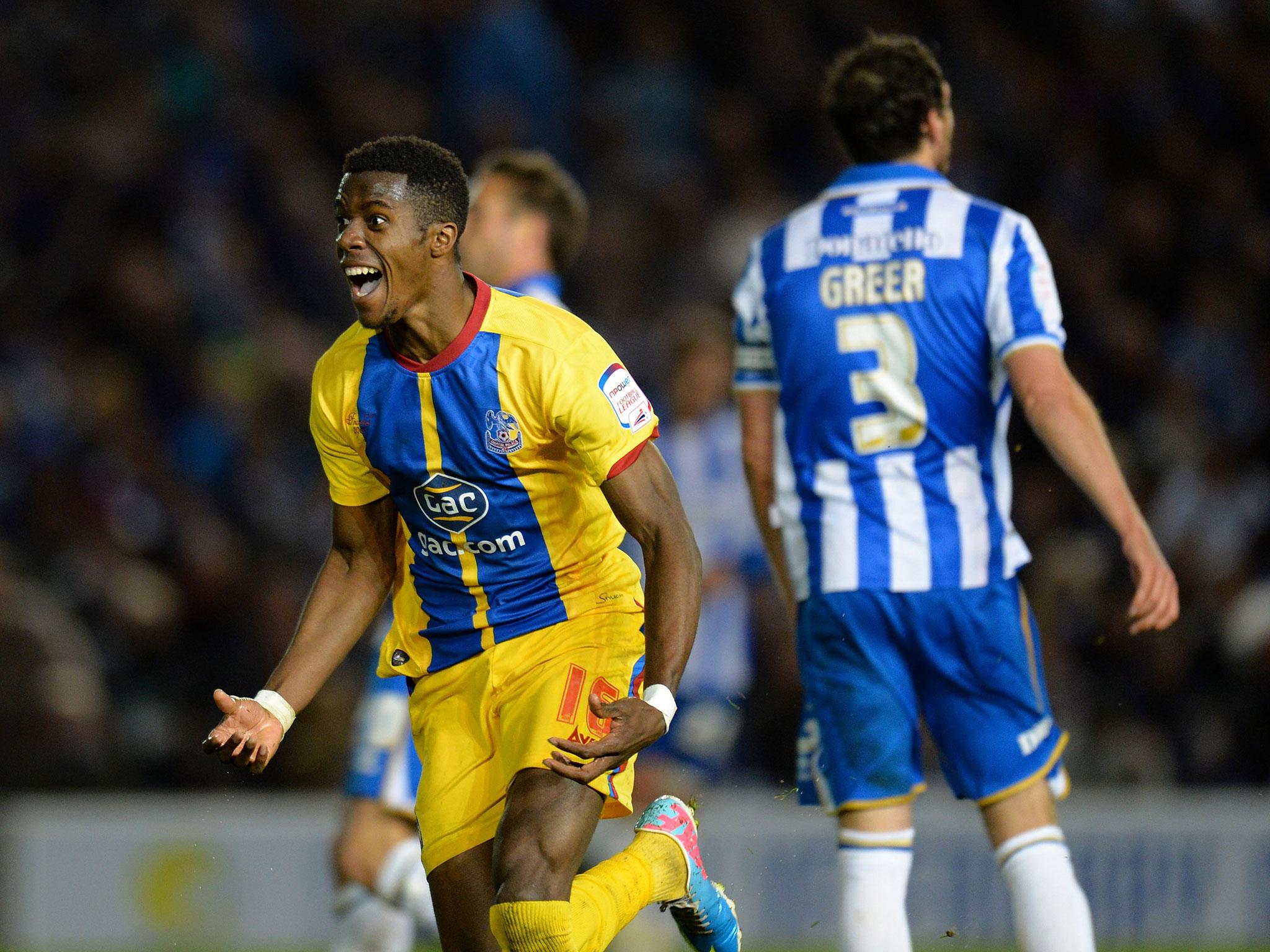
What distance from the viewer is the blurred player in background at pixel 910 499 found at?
168 inches

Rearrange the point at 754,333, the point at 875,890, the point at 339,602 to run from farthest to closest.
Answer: the point at 754,333 → the point at 875,890 → the point at 339,602

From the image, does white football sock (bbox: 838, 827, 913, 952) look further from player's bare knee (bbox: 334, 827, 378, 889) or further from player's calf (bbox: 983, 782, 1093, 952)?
player's bare knee (bbox: 334, 827, 378, 889)

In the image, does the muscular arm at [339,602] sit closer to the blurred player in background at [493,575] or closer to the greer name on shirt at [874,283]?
the blurred player in background at [493,575]

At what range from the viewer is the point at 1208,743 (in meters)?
8.67

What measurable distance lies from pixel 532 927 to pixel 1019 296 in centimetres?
188

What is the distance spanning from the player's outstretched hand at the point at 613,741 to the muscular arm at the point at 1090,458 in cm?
117

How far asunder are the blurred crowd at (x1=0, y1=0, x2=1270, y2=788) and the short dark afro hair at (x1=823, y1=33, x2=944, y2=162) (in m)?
2.43

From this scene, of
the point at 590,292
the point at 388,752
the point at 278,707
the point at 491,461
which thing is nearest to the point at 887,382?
the point at 491,461

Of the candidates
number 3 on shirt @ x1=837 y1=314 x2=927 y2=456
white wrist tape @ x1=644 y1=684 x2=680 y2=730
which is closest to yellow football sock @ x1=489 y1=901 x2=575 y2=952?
white wrist tape @ x1=644 y1=684 x2=680 y2=730

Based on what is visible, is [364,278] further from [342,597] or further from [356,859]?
[356,859]

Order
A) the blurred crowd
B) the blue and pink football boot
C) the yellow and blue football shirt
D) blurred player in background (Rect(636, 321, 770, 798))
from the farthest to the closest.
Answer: the blurred crowd
blurred player in background (Rect(636, 321, 770, 798))
the blue and pink football boot
the yellow and blue football shirt

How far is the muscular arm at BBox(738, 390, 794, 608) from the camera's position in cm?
472

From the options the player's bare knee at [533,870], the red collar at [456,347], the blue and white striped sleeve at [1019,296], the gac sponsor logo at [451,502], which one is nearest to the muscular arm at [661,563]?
the player's bare knee at [533,870]

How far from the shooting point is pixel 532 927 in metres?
3.53
